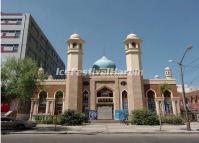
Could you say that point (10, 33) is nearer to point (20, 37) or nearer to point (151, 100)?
point (20, 37)

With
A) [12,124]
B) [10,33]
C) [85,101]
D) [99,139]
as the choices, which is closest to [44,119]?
[85,101]

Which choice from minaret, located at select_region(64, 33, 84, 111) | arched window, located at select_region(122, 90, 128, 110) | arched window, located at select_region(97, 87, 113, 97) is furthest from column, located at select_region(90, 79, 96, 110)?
arched window, located at select_region(122, 90, 128, 110)

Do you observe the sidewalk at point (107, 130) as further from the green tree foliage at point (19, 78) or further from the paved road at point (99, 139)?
the green tree foliage at point (19, 78)

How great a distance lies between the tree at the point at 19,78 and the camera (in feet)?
72.3

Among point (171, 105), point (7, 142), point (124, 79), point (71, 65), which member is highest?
point (71, 65)

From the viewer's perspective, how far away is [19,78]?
2272cm

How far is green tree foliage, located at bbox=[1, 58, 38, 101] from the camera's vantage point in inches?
868

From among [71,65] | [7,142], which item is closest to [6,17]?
[71,65]

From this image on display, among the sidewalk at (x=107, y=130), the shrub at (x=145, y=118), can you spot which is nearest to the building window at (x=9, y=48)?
the sidewalk at (x=107, y=130)

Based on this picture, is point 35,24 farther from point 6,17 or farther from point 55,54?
point 55,54

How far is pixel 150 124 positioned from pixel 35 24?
40701 millimetres

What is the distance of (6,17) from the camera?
161 feet

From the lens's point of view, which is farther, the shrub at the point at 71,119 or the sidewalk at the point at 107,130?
the shrub at the point at 71,119

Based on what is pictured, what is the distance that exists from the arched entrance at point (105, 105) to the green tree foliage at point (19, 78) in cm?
1711
